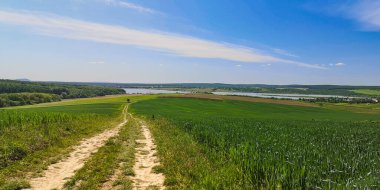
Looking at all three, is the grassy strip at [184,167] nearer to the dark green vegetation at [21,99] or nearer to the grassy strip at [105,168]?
the grassy strip at [105,168]

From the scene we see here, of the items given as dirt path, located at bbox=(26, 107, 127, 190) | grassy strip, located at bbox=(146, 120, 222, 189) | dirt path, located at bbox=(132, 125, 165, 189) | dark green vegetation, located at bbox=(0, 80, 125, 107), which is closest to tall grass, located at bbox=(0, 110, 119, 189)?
dirt path, located at bbox=(26, 107, 127, 190)

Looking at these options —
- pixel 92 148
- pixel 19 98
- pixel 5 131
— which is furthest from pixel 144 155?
pixel 19 98

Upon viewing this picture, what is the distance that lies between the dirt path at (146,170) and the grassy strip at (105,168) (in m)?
0.32

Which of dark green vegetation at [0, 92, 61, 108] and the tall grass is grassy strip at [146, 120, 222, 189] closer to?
the tall grass

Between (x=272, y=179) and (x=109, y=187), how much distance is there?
5688 mm

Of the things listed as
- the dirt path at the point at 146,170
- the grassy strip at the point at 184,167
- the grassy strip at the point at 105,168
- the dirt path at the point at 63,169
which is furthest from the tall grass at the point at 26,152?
the grassy strip at the point at 184,167

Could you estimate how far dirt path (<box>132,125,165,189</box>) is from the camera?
36.4 ft

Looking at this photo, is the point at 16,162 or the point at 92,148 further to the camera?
the point at 92,148

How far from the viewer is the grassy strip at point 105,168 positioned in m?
10.6

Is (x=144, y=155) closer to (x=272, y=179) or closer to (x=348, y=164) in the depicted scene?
(x=272, y=179)

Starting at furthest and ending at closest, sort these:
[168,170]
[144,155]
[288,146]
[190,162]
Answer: [144,155]
[288,146]
[190,162]
[168,170]

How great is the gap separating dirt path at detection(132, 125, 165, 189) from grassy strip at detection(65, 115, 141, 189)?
32 cm

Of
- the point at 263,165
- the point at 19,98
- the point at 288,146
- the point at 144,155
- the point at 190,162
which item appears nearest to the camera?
the point at 263,165

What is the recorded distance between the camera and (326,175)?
9.41m
